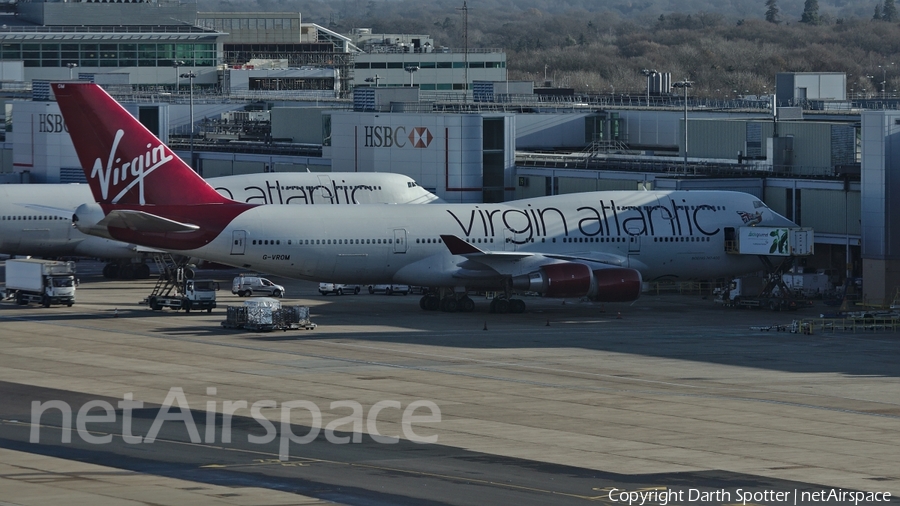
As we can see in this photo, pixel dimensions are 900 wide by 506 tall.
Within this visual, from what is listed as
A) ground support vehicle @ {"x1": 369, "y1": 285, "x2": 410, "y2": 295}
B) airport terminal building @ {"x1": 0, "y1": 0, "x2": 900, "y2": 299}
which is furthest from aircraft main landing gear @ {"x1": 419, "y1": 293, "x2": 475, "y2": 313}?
airport terminal building @ {"x1": 0, "y1": 0, "x2": 900, "y2": 299}

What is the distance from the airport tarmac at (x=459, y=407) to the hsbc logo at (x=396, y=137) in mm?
19936

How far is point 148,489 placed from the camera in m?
28.0

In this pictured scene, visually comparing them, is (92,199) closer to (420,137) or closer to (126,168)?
(126,168)

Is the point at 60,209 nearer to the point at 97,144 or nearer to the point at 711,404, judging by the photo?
the point at 97,144

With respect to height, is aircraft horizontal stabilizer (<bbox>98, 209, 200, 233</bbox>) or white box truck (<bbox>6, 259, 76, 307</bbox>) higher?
aircraft horizontal stabilizer (<bbox>98, 209, 200, 233</bbox>)

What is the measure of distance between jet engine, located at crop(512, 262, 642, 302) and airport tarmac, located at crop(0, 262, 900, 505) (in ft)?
4.16

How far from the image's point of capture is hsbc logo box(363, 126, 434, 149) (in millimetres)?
82188

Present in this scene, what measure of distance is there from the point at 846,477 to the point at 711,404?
9.70 meters

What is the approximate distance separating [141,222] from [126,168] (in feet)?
9.99

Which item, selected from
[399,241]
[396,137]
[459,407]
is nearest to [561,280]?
[399,241]

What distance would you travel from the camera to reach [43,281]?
63688mm

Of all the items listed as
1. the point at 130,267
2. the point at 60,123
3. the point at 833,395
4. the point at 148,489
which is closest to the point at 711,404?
the point at 833,395

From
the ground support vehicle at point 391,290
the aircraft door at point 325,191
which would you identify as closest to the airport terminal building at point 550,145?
the aircraft door at point 325,191

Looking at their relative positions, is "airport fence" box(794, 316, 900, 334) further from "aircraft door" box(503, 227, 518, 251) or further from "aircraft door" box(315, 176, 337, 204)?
"aircraft door" box(315, 176, 337, 204)
